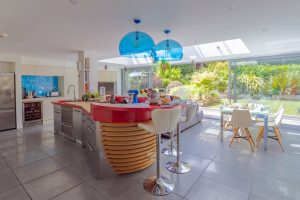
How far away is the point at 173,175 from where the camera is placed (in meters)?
2.54

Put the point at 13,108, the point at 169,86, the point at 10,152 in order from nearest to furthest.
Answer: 1. the point at 10,152
2. the point at 13,108
3. the point at 169,86

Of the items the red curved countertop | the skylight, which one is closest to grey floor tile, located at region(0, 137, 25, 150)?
the red curved countertop

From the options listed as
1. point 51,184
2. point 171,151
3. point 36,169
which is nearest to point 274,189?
point 171,151

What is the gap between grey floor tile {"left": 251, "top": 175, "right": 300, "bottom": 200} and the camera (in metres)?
2.05

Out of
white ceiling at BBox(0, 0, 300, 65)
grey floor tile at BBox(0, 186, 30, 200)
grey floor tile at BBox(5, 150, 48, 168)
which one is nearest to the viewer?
grey floor tile at BBox(0, 186, 30, 200)

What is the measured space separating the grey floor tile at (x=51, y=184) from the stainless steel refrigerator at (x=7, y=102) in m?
3.84

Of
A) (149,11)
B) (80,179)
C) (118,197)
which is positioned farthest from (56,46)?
(118,197)

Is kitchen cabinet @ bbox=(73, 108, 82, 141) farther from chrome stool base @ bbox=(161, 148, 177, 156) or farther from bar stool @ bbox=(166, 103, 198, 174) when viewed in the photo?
bar stool @ bbox=(166, 103, 198, 174)

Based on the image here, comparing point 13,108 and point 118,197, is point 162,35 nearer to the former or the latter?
point 118,197

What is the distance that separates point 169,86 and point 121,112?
18.4 ft

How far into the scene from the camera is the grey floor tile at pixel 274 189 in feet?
6.74

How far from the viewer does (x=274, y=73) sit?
5.46m

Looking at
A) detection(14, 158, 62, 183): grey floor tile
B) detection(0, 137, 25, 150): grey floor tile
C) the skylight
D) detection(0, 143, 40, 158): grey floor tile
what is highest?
the skylight

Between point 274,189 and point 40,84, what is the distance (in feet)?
24.9
